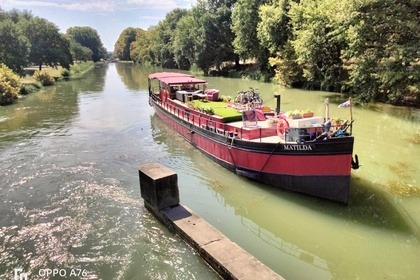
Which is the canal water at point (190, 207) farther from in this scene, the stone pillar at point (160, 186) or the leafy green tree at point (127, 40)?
the leafy green tree at point (127, 40)

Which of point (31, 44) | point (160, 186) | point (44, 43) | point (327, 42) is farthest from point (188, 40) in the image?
point (160, 186)

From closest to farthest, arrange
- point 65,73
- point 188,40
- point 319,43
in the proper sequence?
point 319,43, point 188,40, point 65,73

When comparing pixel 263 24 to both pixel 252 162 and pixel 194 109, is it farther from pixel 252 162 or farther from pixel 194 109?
pixel 252 162

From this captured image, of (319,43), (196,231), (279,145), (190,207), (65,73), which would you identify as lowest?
(190,207)

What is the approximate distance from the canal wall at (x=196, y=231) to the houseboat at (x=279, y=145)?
3733 millimetres

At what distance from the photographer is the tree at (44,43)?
62.2 meters

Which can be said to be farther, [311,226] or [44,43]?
[44,43]

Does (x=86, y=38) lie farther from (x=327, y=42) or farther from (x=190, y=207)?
(x=190, y=207)

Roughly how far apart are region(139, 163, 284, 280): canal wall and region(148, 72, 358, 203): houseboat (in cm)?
373

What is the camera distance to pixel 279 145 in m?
11.7

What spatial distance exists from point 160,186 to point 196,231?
1.93 m

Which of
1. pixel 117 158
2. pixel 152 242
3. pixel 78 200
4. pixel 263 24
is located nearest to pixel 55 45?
pixel 263 24

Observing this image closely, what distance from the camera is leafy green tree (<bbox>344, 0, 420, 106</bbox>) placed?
22.2m

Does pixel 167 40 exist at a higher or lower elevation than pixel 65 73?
higher
